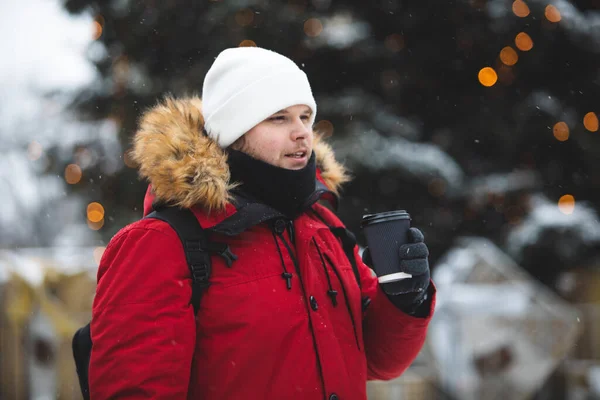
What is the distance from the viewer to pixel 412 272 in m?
2.04

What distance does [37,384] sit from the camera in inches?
210

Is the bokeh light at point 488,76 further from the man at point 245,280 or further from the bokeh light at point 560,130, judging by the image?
the man at point 245,280

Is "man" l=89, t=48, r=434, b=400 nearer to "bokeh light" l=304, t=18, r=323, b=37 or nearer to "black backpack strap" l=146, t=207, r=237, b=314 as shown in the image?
"black backpack strap" l=146, t=207, r=237, b=314

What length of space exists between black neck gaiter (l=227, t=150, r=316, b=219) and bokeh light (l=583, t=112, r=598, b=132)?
4325 mm

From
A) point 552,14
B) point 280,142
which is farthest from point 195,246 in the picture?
point 552,14

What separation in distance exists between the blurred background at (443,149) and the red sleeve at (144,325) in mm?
3441

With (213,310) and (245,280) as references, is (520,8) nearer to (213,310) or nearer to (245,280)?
(245,280)

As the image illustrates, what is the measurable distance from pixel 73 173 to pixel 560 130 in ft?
15.8

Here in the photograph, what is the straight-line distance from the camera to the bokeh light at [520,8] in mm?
5477

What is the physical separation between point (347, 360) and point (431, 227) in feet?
12.5

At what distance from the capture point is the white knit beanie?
222 cm

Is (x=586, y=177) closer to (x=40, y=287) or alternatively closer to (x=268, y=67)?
(x=268, y=67)

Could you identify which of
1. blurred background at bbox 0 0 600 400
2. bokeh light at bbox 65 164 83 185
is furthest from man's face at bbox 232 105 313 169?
bokeh light at bbox 65 164 83 185

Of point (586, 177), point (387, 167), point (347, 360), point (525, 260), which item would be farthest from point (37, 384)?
point (586, 177)
